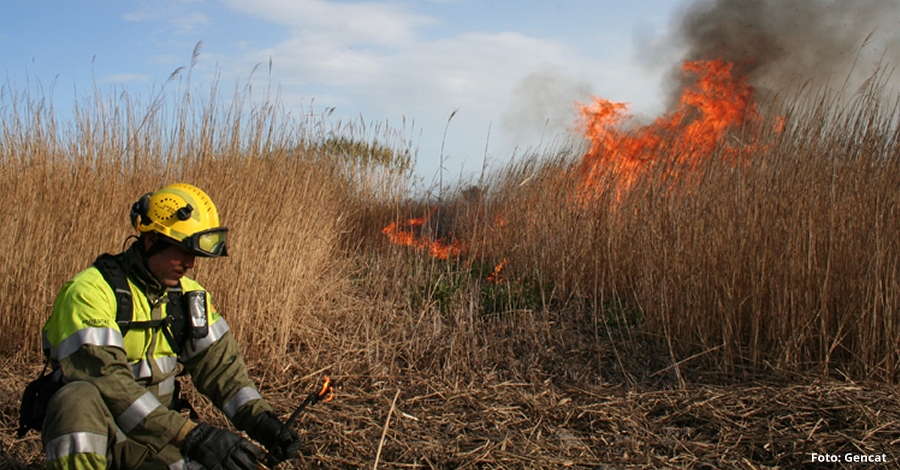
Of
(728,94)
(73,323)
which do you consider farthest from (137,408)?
(728,94)

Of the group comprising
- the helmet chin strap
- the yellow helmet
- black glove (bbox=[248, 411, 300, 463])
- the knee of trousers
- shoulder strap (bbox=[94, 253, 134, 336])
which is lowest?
black glove (bbox=[248, 411, 300, 463])

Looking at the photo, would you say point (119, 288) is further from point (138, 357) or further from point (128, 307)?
point (138, 357)

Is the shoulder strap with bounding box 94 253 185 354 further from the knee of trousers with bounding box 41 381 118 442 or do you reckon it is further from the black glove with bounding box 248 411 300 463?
the black glove with bounding box 248 411 300 463

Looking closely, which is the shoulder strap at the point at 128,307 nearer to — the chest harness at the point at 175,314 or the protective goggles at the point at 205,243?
the chest harness at the point at 175,314

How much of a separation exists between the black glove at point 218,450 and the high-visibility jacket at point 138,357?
0.32 ft

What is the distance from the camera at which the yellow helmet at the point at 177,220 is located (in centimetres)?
280

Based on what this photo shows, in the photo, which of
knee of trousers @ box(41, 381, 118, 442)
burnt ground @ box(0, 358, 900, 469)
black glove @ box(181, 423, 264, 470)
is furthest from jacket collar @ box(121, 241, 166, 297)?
burnt ground @ box(0, 358, 900, 469)

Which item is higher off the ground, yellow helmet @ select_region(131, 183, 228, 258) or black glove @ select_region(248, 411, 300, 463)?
yellow helmet @ select_region(131, 183, 228, 258)

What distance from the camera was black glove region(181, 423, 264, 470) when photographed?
8.11 feet

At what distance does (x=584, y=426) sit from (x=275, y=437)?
2.19 meters

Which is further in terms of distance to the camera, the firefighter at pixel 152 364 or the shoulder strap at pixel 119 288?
the shoulder strap at pixel 119 288

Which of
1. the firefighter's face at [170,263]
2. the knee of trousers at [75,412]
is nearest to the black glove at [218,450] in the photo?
the knee of trousers at [75,412]

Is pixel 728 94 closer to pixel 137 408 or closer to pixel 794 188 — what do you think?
pixel 794 188

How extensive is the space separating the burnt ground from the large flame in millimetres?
2309
